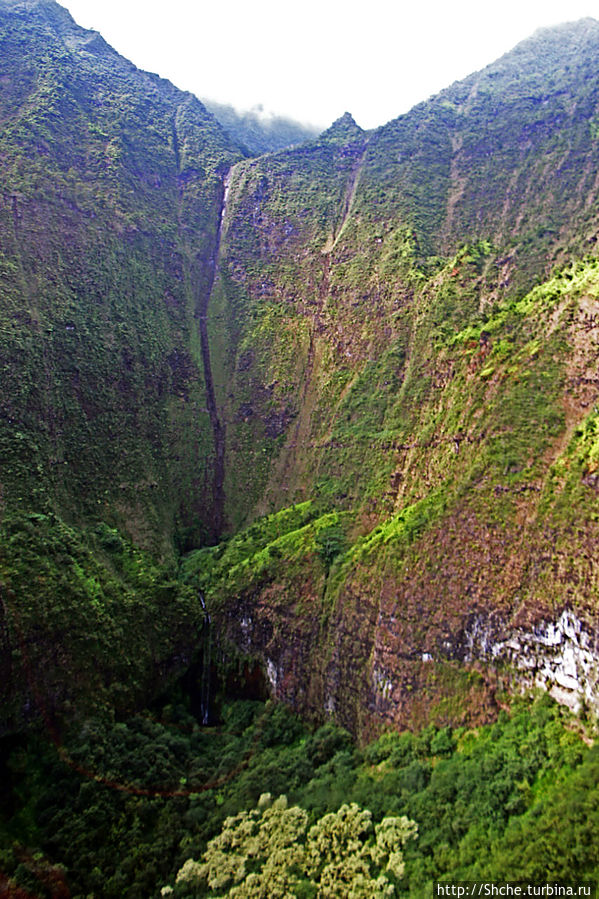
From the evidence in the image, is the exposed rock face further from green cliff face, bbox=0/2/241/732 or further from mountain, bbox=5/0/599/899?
green cliff face, bbox=0/2/241/732

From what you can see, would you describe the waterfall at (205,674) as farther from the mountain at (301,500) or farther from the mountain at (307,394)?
the mountain at (307,394)

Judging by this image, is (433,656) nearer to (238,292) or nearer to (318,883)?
(318,883)

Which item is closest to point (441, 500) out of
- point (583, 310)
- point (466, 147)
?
point (583, 310)

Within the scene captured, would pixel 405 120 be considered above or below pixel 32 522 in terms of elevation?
above

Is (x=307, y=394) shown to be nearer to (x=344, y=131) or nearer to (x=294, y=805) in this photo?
(x=294, y=805)

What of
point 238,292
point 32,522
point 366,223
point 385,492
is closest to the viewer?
point 32,522

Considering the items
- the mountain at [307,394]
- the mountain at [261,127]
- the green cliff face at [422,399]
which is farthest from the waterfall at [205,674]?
the mountain at [261,127]
